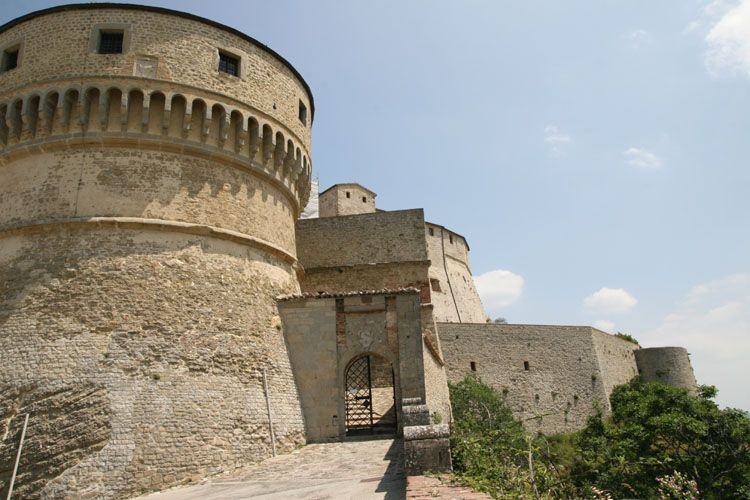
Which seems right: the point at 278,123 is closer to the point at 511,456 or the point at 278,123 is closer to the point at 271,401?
the point at 271,401

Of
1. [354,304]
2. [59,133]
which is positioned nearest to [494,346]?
[354,304]

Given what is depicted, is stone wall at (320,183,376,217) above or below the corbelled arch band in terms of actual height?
above

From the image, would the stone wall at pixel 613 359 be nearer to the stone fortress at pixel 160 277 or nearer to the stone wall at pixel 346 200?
the stone wall at pixel 346 200

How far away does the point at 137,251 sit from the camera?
12.2 meters

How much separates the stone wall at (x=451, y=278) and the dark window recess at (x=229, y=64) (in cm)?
2247

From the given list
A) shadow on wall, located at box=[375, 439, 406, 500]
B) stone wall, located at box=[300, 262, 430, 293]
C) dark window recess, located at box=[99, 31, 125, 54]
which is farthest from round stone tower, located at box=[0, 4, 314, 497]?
stone wall, located at box=[300, 262, 430, 293]

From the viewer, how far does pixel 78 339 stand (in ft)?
36.3

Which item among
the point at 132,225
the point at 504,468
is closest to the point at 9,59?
the point at 132,225

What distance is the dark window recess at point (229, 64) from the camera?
46.9 ft

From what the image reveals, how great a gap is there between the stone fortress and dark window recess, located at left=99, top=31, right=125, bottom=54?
0.06 metres

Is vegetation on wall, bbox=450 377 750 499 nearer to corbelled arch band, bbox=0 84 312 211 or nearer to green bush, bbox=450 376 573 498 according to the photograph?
green bush, bbox=450 376 573 498

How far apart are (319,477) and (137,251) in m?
6.61

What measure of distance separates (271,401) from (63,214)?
21.3 ft

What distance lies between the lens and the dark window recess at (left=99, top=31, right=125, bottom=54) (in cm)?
1342
